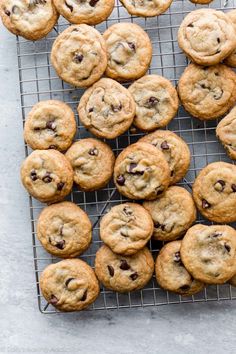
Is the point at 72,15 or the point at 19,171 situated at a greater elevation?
the point at 72,15

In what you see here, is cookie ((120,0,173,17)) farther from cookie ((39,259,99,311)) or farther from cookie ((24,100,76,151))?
cookie ((39,259,99,311))

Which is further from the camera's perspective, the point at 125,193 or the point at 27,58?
the point at 27,58

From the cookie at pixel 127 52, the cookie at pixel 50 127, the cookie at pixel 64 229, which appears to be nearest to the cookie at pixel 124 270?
the cookie at pixel 64 229

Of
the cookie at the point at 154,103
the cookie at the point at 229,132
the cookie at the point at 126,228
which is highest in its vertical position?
the cookie at the point at 154,103

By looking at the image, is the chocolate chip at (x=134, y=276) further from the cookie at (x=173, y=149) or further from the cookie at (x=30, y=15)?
the cookie at (x=30, y=15)

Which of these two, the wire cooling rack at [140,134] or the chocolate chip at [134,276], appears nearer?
the chocolate chip at [134,276]

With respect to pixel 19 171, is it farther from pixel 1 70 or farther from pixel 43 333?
pixel 43 333

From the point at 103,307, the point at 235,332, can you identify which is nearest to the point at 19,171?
the point at 103,307
